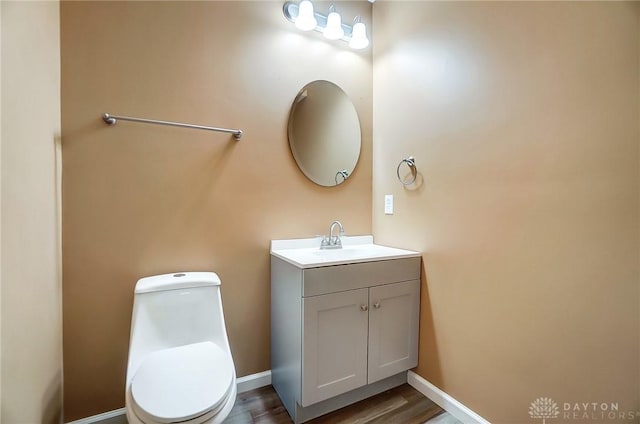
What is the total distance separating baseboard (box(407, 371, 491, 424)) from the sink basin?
2.53 ft

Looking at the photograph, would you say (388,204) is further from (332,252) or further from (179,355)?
(179,355)

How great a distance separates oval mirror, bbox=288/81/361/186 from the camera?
73.7 inches

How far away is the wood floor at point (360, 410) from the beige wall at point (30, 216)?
860mm

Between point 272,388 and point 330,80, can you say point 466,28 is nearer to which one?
point 330,80

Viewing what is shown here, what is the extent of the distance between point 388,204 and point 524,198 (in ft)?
2.86

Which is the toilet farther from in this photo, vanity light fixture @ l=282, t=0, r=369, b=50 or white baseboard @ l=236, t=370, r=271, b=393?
vanity light fixture @ l=282, t=0, r=369, b=50

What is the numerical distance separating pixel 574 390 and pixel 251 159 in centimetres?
184

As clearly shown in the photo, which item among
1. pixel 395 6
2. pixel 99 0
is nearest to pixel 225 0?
pixel 99 0

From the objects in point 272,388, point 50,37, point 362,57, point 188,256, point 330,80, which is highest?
Result: point 362,57

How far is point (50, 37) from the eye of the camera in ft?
3.93

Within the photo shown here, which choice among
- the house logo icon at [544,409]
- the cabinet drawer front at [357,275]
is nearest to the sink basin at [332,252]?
the cabinet drawer front at [357,275]

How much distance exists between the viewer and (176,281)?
1396 millimetres

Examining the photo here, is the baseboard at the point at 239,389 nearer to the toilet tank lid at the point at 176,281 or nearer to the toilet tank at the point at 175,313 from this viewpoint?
the toilet tank at the point at 175,313

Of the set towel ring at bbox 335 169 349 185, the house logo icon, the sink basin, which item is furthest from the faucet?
the house logo icon
